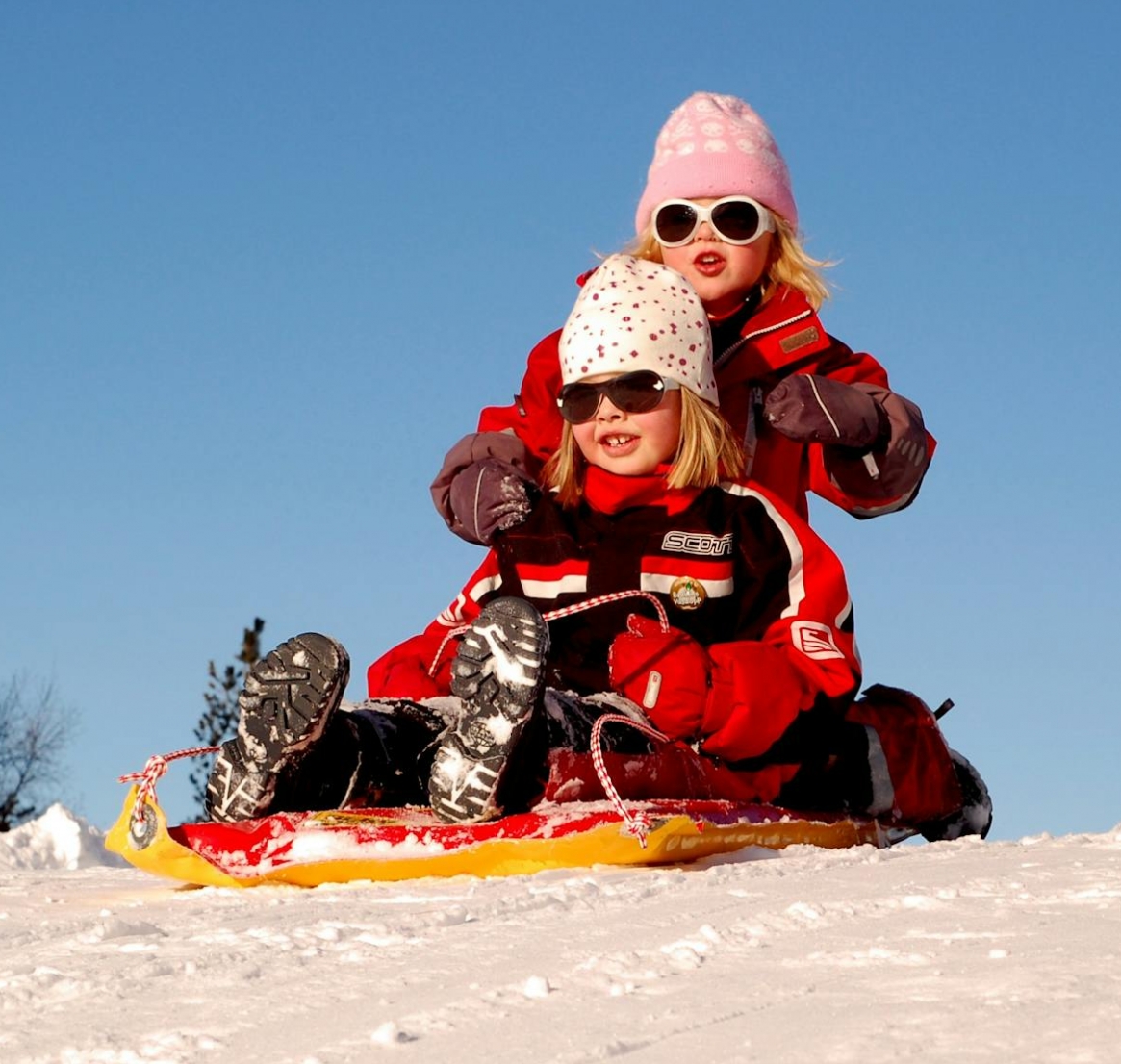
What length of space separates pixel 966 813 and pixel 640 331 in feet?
5.61

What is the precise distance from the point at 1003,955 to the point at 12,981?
139 cm

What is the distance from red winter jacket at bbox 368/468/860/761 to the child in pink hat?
0.72 feet

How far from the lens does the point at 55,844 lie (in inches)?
227

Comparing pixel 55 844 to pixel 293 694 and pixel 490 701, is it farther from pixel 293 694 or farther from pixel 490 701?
pixel 490 701

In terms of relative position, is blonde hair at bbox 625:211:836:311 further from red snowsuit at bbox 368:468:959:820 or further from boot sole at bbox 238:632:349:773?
boot sole at bbox 238:632:349:773

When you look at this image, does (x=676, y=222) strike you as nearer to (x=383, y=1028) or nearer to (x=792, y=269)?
(x=792, y=269)

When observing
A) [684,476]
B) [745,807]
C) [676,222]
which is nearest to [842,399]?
[684,476]

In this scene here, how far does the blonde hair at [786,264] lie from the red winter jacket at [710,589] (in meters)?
0.98

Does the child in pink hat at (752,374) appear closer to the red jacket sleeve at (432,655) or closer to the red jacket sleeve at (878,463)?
the red jacket sleeve at (878,463)

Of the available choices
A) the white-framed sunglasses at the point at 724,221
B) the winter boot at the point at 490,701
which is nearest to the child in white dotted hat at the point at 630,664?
the winter boot at the point at 490,701

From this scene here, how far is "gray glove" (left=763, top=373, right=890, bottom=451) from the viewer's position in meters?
4.52

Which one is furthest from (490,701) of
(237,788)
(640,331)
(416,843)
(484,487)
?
(640,331)

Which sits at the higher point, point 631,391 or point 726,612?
point 631,391

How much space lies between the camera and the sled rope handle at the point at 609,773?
11.8 feet
